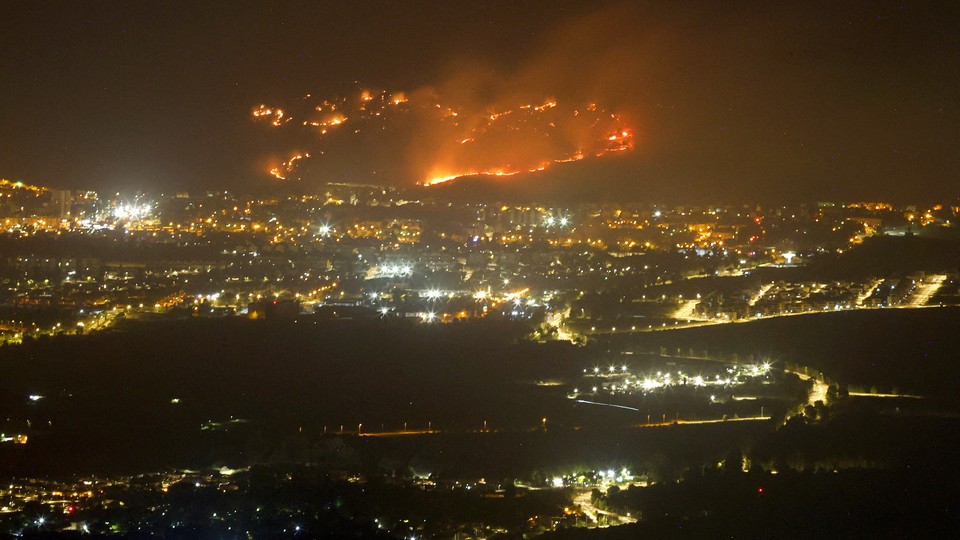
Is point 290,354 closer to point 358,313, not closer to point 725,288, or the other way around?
point 358,313

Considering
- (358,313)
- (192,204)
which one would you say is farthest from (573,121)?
(358,313)

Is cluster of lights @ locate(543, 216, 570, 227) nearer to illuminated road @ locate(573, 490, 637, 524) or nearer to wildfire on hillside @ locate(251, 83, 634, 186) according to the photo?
wildfire on hillside @ locate(251, 83, 634, 186)

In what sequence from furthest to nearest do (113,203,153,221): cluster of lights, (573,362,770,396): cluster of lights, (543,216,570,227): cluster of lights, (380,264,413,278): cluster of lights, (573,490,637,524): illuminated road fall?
(543,216,570,227): cluster of lights
(113,203,153,221): cluster of lights
(380,264,413,278): cluster of lights
(573,362,770,396): cluster of lights
(573,490,637,524): illuminated road

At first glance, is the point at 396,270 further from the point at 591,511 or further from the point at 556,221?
the point at 591,511

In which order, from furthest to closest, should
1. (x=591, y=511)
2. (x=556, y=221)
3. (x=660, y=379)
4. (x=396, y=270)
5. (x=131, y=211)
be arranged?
(x=556, y=221) < (x=131, y=211) < (x=396, y=270) < (x=660, y=379) < (x=591, y=511)

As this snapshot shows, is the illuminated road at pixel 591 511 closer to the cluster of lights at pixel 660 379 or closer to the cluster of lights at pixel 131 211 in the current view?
the cluster of lights at pixel 660 379

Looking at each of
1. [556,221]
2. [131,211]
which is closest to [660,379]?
[556,221]

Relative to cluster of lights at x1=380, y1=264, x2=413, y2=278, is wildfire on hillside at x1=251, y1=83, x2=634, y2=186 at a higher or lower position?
higher

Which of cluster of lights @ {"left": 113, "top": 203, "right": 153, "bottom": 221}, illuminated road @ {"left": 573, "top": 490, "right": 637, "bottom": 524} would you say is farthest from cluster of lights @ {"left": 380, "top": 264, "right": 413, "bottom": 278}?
illuminated road @ {"left": 573, "top": 490, "right": 637, "bottom": 524}

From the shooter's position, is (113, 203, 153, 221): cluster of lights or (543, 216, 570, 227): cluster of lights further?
(543, 216, 570, 227): cluster of lights
